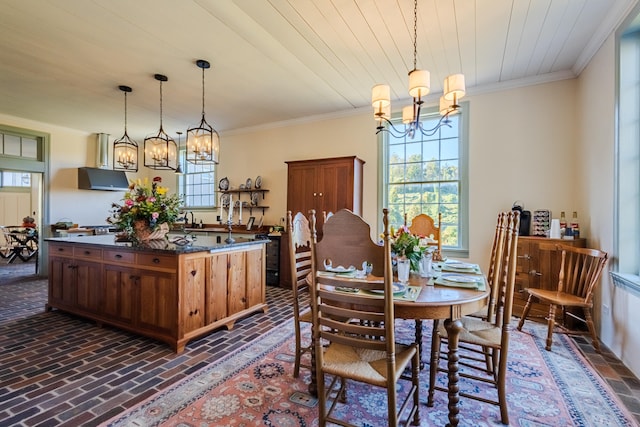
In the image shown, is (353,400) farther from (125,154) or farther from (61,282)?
(125,154)

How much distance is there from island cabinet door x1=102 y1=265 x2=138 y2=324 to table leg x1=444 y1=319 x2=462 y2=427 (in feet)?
9.31

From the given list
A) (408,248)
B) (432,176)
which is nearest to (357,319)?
(408,248)

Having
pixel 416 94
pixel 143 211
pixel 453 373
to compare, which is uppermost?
pixel 416 94

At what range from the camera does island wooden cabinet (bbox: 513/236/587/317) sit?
130 inches

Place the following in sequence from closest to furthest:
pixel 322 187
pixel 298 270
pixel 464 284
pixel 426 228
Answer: pixel 464 284 → pixel 298 270 → pixel 426 228 → pixel 322 187

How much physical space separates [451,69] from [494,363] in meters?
3.20

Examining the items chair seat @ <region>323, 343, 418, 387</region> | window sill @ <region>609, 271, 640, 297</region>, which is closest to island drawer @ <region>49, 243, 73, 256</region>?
chair seat @ <region>323, 343, 418, 387</region>

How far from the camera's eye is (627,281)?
7.91 ft

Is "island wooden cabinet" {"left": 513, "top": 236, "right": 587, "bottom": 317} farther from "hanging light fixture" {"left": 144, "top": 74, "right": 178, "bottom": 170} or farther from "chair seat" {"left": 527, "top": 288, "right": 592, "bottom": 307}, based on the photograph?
"hanging light fixture" {"left": 144, "top": 74, "right": 178, "bottom": 170}

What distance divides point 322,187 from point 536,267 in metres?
Answer: 2.98

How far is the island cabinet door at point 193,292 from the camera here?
2.72 meters

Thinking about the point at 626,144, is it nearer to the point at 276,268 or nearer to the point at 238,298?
the point at 238,298

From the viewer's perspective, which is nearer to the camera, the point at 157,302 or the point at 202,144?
the point at 157,302

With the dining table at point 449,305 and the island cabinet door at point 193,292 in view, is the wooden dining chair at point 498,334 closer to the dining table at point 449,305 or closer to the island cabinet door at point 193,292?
the dining table at point 449,305
